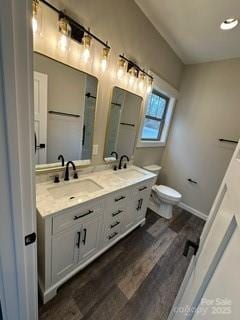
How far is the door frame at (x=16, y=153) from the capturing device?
1.44 ft

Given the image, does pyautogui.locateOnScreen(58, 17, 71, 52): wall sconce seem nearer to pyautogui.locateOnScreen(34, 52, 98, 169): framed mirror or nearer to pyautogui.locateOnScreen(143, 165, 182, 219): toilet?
pyautogui.locateOnScreen(34, 52, 98, 169): framed mirror

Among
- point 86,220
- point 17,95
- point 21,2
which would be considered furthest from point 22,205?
point 86,220

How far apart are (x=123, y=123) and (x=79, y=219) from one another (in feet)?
4.52

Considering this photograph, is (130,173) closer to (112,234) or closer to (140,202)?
(140,202)

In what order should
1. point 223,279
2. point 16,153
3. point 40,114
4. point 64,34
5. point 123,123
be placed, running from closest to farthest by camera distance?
1. point 223,279
2. point 16,153
3. point 64,34
4. point 40,114
5. point 123,123

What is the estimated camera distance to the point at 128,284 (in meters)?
1.47

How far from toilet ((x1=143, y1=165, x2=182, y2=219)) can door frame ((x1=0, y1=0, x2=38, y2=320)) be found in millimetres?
2076

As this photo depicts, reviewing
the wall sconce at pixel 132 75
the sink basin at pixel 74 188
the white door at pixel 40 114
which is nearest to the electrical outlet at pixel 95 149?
the sink basin at pixel 74 188

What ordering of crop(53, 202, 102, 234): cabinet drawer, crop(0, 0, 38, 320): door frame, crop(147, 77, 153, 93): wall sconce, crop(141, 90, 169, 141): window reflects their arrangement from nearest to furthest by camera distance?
crop(0, 0, 38, 320): door frame → crop(53, 202, 102, 234): cabinet drawer → crop(147, 77, 153, 93): wall sconce → crop(141, 90, 169, 141): window

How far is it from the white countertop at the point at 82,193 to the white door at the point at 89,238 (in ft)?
0.79

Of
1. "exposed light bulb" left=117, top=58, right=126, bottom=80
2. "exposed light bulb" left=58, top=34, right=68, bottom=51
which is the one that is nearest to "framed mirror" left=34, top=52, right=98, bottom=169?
"exposed light bulb" left=58, top=34, right=68, bottom=51

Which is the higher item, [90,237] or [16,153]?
[16,153]

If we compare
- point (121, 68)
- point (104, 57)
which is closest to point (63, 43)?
point (104, 57)

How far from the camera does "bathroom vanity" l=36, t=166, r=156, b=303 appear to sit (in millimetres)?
1113
